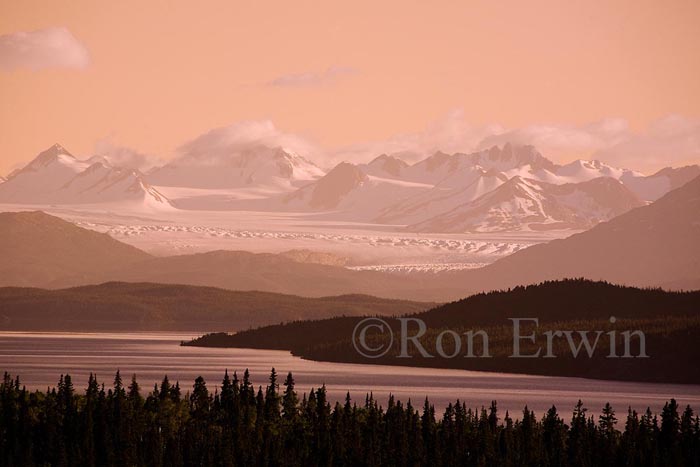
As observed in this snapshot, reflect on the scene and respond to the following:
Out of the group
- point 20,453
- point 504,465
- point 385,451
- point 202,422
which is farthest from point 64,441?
point 504,465

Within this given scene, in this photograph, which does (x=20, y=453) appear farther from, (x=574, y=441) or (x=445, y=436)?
(x=574, y=441)

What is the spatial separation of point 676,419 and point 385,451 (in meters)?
37.0

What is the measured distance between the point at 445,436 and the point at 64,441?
4151cm

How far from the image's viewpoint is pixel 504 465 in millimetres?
177875

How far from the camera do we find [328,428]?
194 metres

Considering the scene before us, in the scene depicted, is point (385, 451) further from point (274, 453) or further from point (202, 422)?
point (202, 422)

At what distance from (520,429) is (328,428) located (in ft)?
71.4

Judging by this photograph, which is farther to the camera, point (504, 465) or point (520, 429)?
point (520, 429)

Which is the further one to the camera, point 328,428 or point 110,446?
point 328,428

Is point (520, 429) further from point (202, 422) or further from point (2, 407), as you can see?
point (2, 407)

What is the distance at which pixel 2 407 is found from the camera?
197875mm

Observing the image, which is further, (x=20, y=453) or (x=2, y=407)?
(x=2, y=407)

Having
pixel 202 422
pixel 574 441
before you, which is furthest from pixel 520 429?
pixel 202 422

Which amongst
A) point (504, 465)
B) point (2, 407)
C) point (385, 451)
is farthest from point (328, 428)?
point (2, 407)
